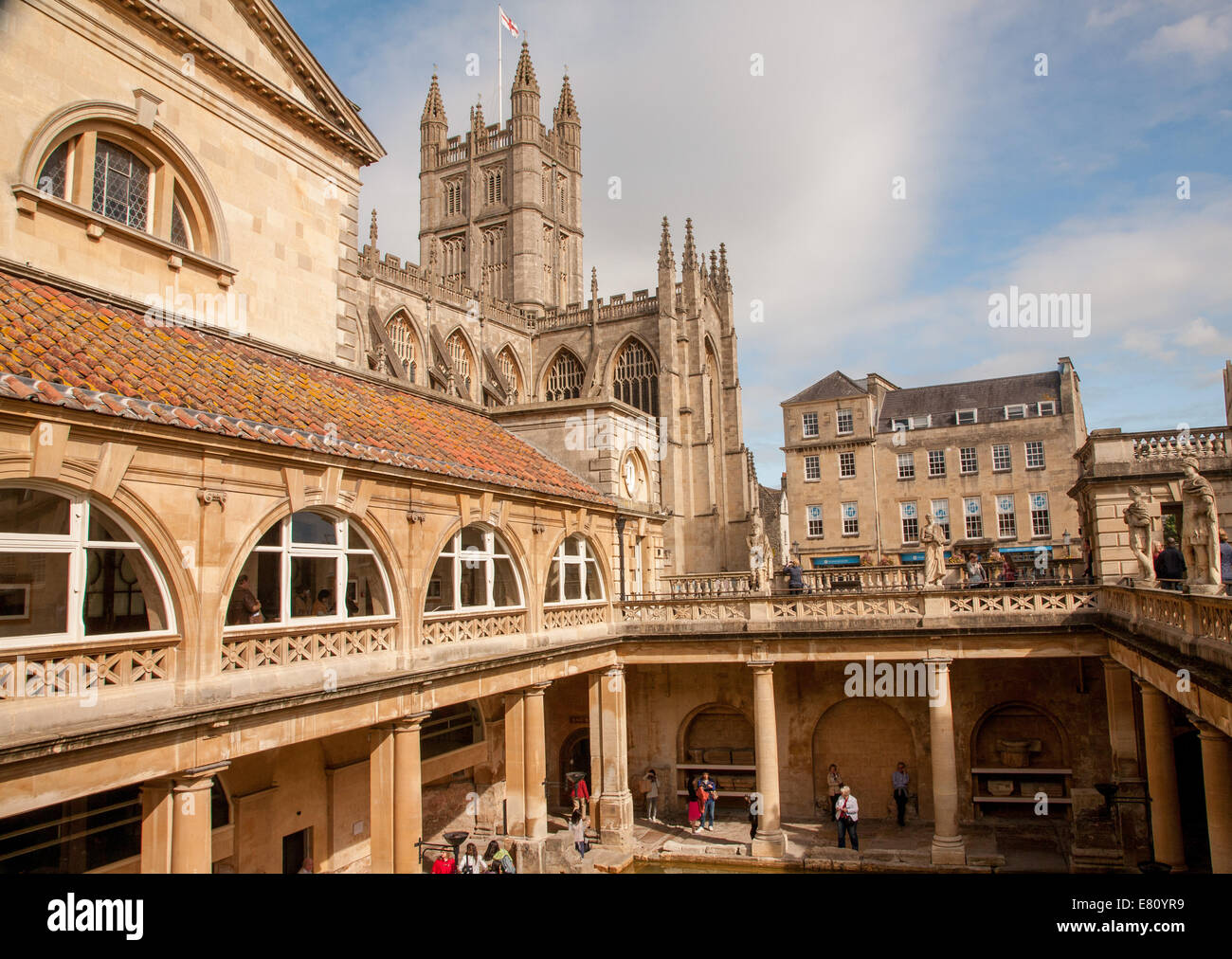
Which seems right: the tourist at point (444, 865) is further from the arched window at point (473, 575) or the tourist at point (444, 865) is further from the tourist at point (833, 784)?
Answer: the tourist at point (833, 784)

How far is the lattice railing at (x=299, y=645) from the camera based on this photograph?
12102mm

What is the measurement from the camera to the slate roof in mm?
52031

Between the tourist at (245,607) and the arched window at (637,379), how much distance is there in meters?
44.4

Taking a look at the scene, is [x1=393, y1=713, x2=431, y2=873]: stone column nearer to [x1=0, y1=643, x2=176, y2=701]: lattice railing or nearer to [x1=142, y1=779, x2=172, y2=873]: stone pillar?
[x1=142, y1=779, x2=172, y2=873]: stone pillar

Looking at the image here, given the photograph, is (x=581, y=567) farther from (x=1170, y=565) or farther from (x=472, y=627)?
(x=1170, y=565)

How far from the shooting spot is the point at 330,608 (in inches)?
717

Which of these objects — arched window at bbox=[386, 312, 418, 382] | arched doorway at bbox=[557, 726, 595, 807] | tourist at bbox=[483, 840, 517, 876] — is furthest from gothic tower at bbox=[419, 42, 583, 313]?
tourist at bbox=[483, 840, 517, 876]

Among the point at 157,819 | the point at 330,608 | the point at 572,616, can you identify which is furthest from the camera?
the point at 572,616

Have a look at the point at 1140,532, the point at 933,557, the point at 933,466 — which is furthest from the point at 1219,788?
the point at 933,466

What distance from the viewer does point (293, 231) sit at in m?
19.4

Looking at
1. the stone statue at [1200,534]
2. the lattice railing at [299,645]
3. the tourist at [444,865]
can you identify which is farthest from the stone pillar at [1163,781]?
the lattice railing at [299,645]

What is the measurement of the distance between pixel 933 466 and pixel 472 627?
1612 inches
